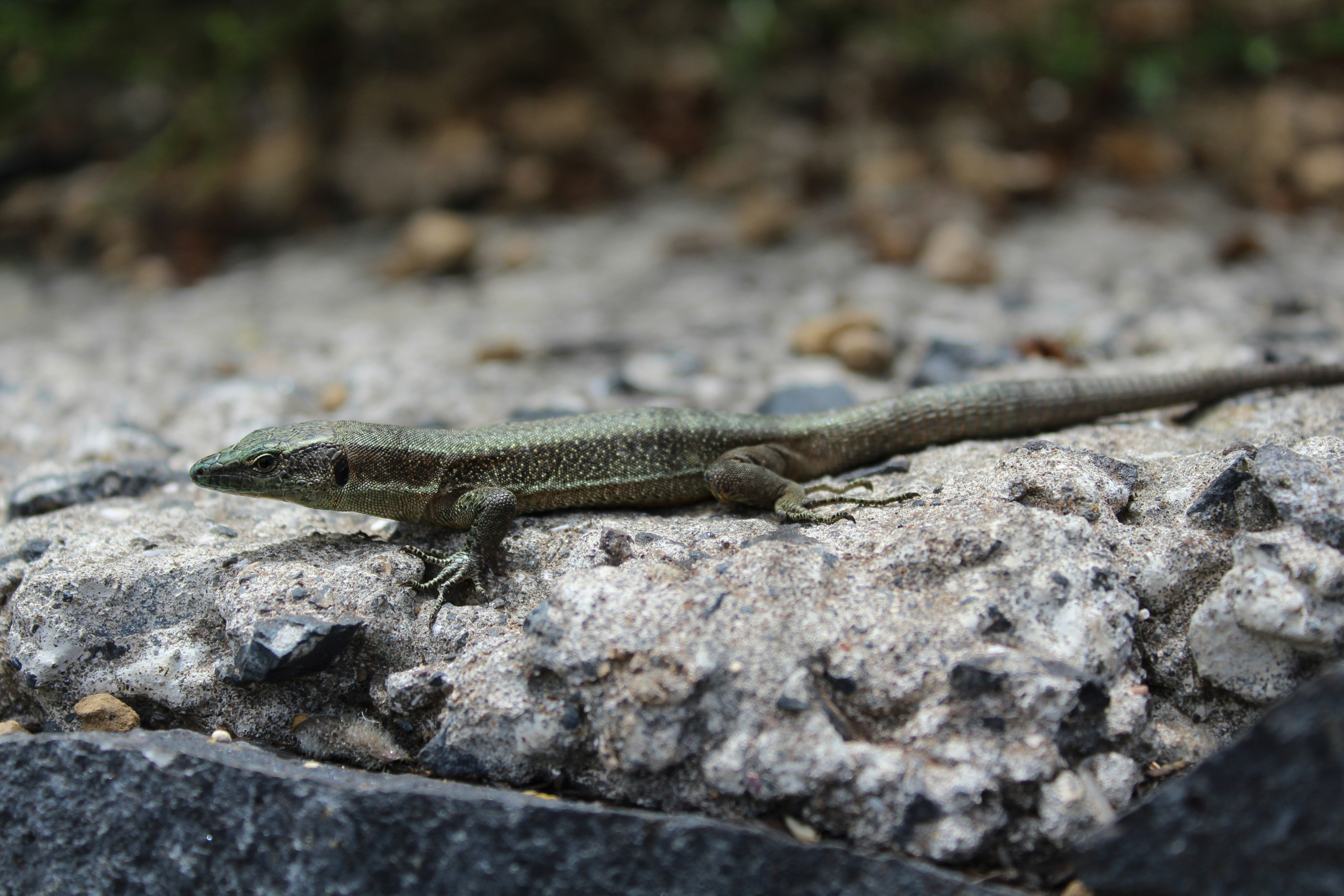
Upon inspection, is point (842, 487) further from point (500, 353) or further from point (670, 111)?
point (670, 111)

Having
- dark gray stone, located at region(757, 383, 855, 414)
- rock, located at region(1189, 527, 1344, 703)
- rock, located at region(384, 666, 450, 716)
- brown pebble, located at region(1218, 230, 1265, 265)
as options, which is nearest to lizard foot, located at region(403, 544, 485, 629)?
rock, located at region(384, 666, 450, 716)

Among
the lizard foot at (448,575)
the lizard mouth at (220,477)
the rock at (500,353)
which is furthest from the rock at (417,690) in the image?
the rock at (500,353)

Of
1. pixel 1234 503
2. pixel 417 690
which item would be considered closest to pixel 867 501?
pixel 1234 503

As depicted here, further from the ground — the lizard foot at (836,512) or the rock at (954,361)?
the lizard foot at (836,512)

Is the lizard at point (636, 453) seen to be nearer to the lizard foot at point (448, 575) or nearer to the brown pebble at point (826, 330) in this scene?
the lizard foot at point (448, 575)

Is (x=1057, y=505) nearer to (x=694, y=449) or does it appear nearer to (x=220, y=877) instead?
(x=694, y=449)

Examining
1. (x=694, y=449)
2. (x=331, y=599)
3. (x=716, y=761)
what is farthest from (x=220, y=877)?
(x=694, y=449)

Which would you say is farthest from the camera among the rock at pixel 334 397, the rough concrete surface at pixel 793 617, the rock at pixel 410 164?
the rock at pixel 410 164
